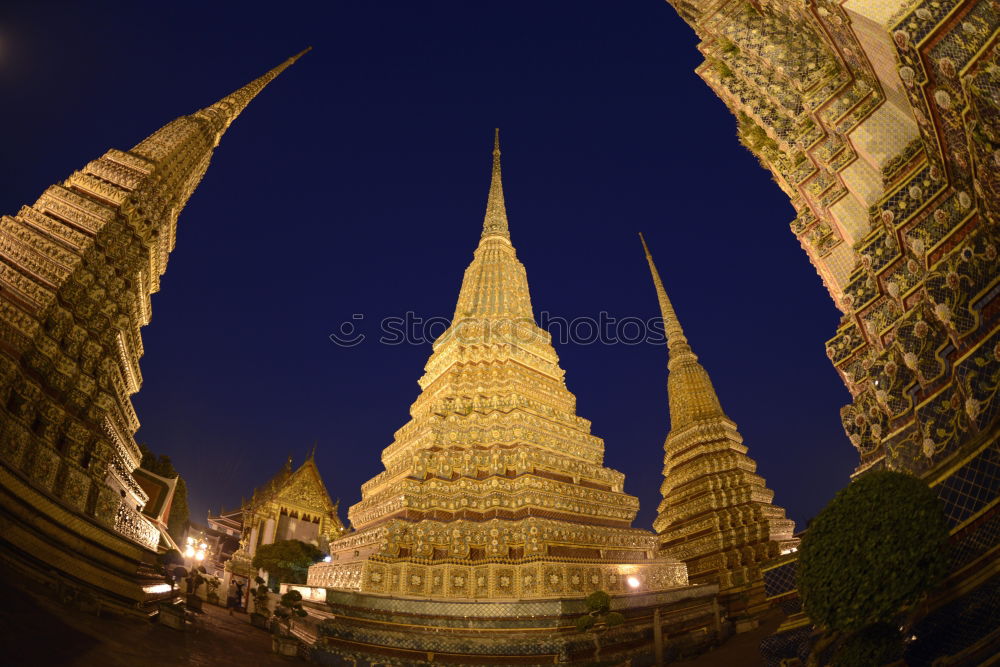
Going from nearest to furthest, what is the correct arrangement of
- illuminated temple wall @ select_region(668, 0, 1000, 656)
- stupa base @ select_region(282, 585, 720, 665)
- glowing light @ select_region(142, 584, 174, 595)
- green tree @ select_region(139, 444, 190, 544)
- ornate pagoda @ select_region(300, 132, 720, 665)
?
illuminated temple wall @ select_region(668, 0, 1000, 656)
stupa base @ select_region(282, 585, 720, 665)
ornate pagoda @ select_region(300, 132, 720, 665)
glowing light @ select_region(142, 584, 174, 595)
green tree @ select_region(139, 444, 190, 544)

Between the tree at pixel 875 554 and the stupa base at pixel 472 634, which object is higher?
the tree at pixel 875 554

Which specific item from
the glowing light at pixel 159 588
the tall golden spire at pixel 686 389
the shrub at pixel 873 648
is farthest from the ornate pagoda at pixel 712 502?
the glowing light at pixel 159 588

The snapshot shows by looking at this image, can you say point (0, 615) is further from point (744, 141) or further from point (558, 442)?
point (744, 141)

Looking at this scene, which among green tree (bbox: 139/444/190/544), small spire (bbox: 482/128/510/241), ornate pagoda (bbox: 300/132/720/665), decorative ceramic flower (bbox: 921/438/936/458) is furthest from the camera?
green tree (bbox: 139/444/190/544)

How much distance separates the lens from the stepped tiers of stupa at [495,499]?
426 inches

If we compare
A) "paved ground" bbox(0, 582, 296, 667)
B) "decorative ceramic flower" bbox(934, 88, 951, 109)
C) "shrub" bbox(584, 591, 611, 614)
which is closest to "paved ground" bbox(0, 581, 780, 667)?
"paved ground" bbox(0, 582, 296, 667)

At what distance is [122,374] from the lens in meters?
11.0

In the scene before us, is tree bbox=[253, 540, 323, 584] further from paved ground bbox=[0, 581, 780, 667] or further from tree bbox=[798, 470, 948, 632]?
tree bbox=[798, 470, 948, 632]

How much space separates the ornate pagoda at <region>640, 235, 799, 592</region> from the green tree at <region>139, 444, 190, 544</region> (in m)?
21.2

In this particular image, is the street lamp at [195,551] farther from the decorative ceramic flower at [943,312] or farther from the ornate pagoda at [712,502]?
the decorative ceramic flower at [943,312]

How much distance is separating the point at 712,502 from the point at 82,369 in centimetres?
1860

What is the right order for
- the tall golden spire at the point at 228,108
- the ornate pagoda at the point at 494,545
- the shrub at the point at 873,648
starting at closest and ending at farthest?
the shrub at the point at 873,648 → the ornate pagoda at the point at 494,545 → the tall golden spire at the point at 228,108

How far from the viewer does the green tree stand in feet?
74.5

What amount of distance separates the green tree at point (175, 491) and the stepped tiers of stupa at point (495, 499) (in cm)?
1362
